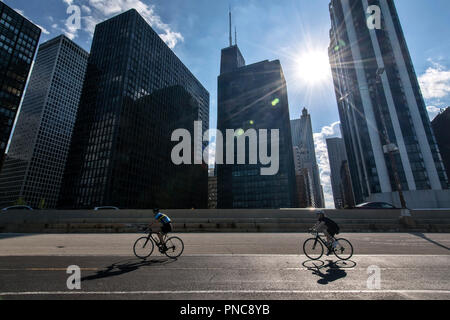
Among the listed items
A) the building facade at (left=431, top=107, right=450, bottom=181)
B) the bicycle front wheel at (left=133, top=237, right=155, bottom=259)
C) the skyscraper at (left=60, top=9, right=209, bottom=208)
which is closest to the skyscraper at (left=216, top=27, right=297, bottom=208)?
the skyscraper at (left=60, top=9, right=209, bottom=208)

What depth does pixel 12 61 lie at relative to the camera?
78.5m

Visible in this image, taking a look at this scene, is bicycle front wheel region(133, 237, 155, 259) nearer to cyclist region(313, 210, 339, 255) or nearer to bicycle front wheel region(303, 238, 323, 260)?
bicycle front wheel region(303, 238, 323, 260)

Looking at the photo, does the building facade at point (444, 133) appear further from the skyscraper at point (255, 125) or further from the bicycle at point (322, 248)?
the bicycle at point (322, 248)

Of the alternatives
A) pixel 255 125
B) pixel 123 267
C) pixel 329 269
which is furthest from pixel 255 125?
pixel 123 267

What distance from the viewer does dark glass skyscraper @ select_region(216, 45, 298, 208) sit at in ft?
383

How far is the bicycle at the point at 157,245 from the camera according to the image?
8727mm

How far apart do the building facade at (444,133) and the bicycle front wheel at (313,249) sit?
135 meters

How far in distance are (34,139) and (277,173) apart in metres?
142

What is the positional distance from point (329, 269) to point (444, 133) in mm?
140401

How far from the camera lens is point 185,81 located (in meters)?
140

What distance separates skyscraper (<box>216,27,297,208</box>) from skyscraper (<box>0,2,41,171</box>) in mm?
94948

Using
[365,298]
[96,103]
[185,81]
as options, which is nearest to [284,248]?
[365,298]

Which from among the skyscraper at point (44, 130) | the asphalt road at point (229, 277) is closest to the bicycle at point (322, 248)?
the asphalt road at point (229, 277)
